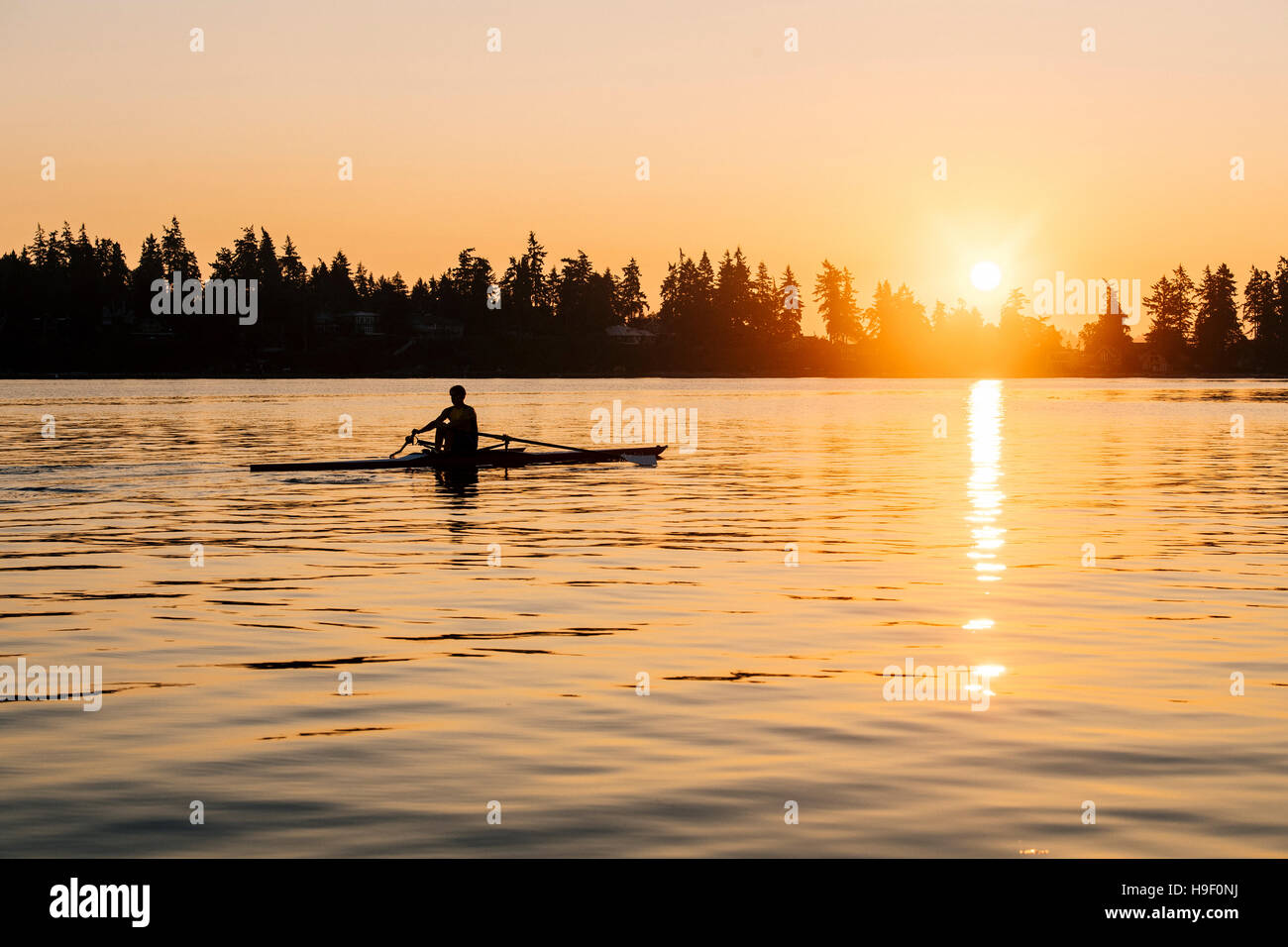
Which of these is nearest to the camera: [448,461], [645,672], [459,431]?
[645,672]

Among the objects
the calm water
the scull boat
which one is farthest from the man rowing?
the calm water

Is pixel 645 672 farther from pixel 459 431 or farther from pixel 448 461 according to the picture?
pixel 448 461

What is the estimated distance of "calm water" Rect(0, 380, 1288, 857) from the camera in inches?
378

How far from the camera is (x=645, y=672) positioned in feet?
47.6

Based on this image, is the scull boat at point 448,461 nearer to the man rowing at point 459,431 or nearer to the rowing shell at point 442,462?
the rowing shell at point 442,462

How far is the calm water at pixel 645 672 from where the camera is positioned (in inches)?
378

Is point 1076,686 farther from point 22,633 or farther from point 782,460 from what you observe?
point 782,460

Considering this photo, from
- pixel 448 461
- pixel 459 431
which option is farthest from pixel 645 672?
pixel 448 461

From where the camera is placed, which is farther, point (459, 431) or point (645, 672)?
point (459, 431)

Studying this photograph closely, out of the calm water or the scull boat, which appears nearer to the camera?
the calm water

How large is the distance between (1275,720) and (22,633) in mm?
12963

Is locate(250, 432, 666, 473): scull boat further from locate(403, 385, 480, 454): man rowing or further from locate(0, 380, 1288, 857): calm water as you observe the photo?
locate(0, 380, 1288, 857): calm water

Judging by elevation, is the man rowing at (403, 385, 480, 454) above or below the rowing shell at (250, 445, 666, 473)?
above

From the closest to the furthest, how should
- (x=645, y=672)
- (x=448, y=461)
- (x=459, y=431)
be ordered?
(x=645, y=672) → (x=459, y=431) → (x=448, y=461)
